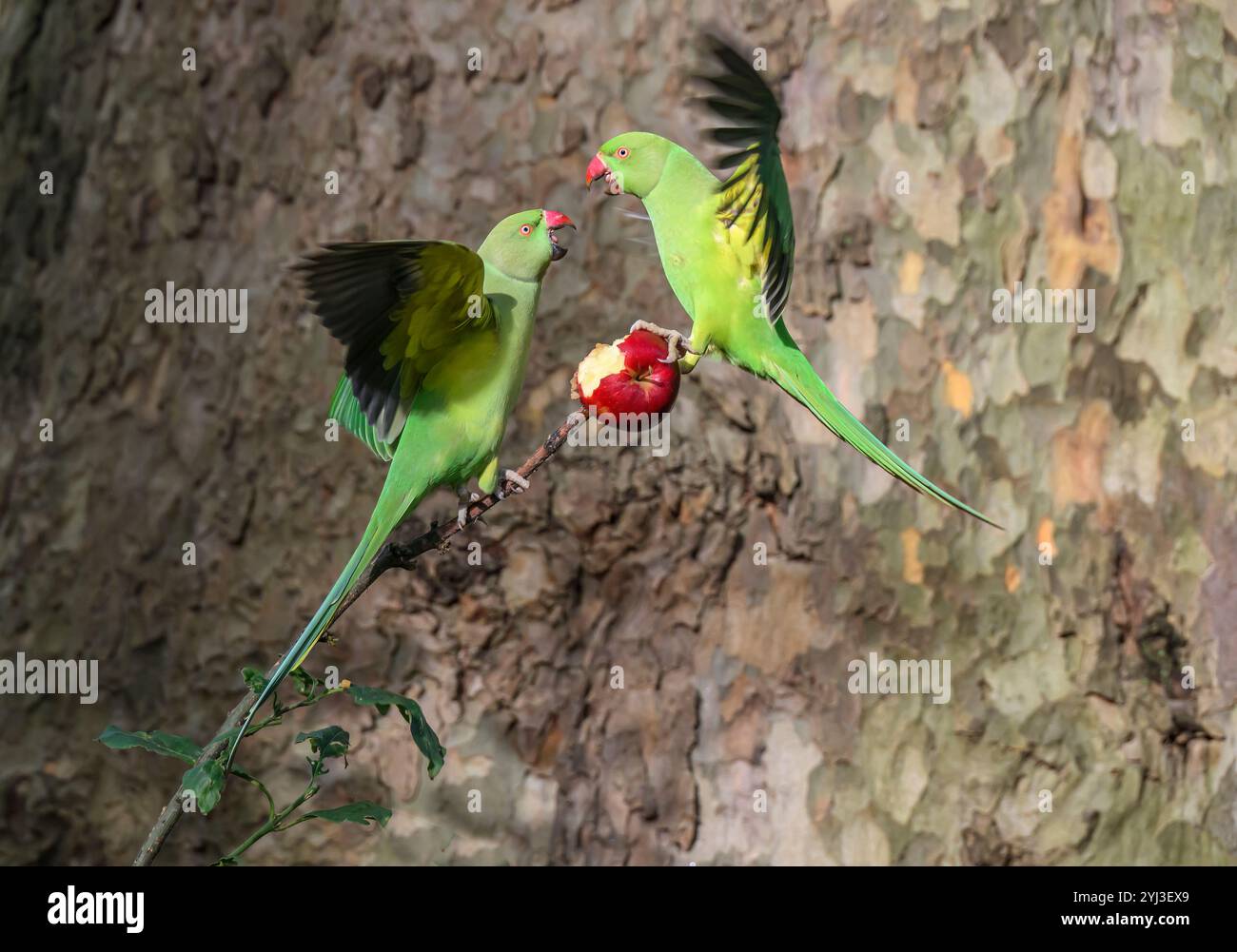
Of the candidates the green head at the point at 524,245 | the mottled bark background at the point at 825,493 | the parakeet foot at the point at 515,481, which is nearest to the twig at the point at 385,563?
the parakeet foot at the point at 515,481

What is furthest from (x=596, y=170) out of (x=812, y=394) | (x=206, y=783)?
(x=206, y=783)

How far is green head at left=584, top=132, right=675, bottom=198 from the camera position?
1.62 metres

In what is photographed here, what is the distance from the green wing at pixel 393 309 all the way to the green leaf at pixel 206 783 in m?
0.44

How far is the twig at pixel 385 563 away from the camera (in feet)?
4.11

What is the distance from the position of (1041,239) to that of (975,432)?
55cm

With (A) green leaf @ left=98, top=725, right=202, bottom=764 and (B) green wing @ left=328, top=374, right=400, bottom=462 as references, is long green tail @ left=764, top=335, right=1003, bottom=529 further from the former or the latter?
(A) green leaf @ left=98, top=725, right=202, bottom=764

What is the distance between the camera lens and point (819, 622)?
11.1 ft

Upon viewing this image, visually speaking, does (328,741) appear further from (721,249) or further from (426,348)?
(721,249)

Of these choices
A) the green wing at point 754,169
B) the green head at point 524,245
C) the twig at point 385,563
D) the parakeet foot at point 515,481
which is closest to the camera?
the twig at point 385,563

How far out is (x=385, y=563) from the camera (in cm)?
144

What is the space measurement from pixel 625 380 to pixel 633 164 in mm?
484

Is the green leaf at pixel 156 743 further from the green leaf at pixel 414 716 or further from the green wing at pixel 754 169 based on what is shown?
the green wing at pixel 754 169

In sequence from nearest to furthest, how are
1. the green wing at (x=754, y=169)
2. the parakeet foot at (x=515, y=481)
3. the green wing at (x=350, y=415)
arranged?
the green wing at (x=754, y=169) → the parakeet foot at (x=515, y=481) → the green wing at (x=350, y=415)

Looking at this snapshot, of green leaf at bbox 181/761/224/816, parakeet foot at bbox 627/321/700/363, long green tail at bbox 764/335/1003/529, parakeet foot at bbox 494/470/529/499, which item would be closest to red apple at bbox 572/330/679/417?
parakeet foot at bbox 627/321/700/363
